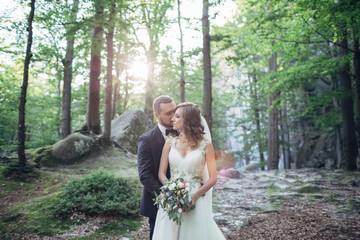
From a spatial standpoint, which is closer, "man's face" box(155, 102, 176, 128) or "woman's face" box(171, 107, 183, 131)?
"woman's face" box(171, 107, 183, 131)

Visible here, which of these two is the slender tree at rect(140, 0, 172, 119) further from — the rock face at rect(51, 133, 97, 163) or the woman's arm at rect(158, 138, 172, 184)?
the woman's arm at rect(158, 138, 172, 184)

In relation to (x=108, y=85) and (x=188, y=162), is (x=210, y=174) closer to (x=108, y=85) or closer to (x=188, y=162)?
(x=188, y=162)

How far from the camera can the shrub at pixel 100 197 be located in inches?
205

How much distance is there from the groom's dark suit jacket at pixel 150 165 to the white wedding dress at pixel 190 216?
8.0 inches

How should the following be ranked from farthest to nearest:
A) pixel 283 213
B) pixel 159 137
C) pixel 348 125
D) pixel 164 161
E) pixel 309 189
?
pixel 348 125, pixel 309 189, pixel 283 213, pixel 159 137, pixel 164 161

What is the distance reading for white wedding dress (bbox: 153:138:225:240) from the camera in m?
2.55

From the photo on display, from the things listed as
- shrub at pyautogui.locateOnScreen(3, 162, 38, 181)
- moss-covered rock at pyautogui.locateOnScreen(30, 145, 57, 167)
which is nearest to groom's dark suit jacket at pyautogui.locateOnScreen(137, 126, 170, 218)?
shrub at pyautogui.locateOnScreen(3, 162, 38, 181)

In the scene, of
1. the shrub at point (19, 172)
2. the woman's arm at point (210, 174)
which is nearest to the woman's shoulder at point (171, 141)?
the woman's arm at point (210, 174)

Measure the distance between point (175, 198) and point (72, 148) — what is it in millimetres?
8967

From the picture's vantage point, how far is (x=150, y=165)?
2.78 m

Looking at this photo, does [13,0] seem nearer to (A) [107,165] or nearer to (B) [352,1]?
(A) [107,165]

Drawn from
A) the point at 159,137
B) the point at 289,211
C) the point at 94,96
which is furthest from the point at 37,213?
the point at 94,96

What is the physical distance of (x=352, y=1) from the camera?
5.89 meters

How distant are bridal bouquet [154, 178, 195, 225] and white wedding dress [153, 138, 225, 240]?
217 millimetres
